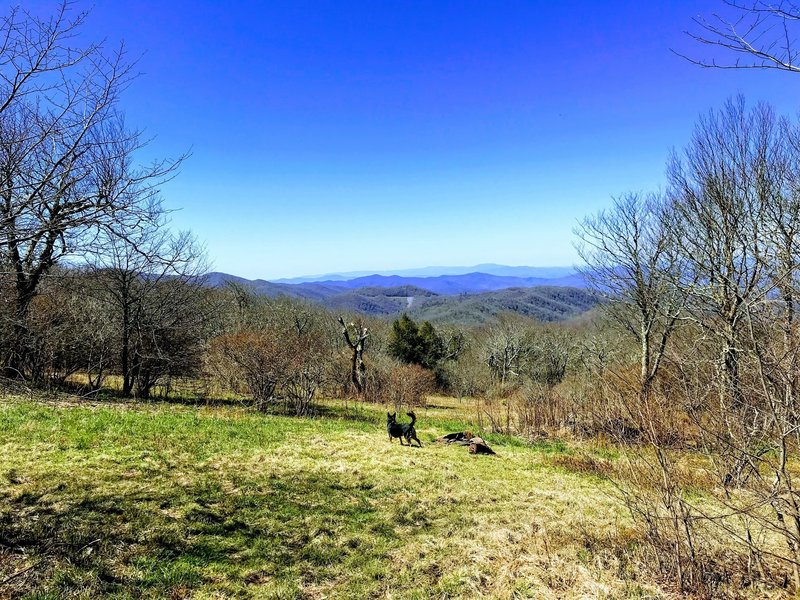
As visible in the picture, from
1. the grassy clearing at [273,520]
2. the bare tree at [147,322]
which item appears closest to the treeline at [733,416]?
the grassy clearing at [273,520]

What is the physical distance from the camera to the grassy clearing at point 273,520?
410 cm

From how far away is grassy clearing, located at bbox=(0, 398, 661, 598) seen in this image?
13.4ft

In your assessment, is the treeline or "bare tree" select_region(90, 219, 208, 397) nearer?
the treeline

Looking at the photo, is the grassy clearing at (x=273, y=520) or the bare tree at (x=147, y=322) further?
the bare tree at (x=147, y=322)

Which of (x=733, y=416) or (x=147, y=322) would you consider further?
(x=147, y=322)

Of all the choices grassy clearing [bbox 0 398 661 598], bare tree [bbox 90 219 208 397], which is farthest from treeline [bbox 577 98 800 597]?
bare tree [bbox 90 219 208 397]

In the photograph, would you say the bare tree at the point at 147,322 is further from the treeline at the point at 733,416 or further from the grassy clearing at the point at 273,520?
the treeline at the point at 733,416

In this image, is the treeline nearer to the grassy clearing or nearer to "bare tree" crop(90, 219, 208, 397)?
the grassy clearing

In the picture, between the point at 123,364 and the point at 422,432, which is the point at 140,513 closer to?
the point at 422,432

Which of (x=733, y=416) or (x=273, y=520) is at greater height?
(x=733, y=416)

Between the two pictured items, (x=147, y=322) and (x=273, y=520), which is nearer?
(x=273, y=520)

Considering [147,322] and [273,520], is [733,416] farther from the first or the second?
[147,322]

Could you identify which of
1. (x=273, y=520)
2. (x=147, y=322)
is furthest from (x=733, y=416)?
(x=147, y=322)

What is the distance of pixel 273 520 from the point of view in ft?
18.2
